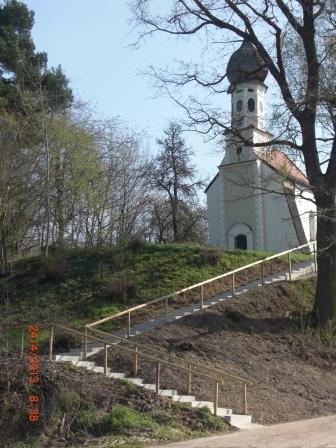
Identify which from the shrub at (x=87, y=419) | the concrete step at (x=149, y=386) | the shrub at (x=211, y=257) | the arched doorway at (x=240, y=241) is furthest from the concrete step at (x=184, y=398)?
the arched doorway at (x=240, y=241)

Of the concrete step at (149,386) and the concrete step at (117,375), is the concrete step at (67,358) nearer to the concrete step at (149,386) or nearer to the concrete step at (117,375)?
the concrete step at (117,375)

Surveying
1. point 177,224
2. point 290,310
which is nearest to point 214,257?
point 290,310

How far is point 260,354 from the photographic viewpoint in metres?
16.9

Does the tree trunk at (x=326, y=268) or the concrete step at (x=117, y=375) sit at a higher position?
the tree trunk at (x=326, y=268)

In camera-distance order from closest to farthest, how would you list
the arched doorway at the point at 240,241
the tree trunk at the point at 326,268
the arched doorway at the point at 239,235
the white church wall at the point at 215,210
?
the tree trunk at the point at 326,268, the arched doorway at the point at 239,235, the arched doorway at the point at 240,241, the white church wall at the point at 215,210

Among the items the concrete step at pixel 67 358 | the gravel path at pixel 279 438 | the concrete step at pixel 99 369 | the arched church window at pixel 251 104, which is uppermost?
the arched church window at pixel 251 104

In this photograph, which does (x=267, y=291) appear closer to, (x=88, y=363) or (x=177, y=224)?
(x=88, y=363)

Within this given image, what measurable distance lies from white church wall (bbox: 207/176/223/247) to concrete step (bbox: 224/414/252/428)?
34.7 metres

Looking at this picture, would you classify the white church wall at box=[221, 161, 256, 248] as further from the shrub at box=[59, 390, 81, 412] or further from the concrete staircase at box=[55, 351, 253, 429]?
the shrub at box=[59, 390, 81, 412]

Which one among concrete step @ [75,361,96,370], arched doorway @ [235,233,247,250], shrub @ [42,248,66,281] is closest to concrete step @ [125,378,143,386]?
concrete step @ [75,361,96,370]

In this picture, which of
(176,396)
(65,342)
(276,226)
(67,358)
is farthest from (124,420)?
(276,226)

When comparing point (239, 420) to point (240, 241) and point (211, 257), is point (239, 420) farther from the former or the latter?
point (240, 241)

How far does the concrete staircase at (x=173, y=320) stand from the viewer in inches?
485

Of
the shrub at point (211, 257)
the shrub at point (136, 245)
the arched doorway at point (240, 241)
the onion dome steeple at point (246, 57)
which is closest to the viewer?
the onion dome steeple at point (246, 57)
